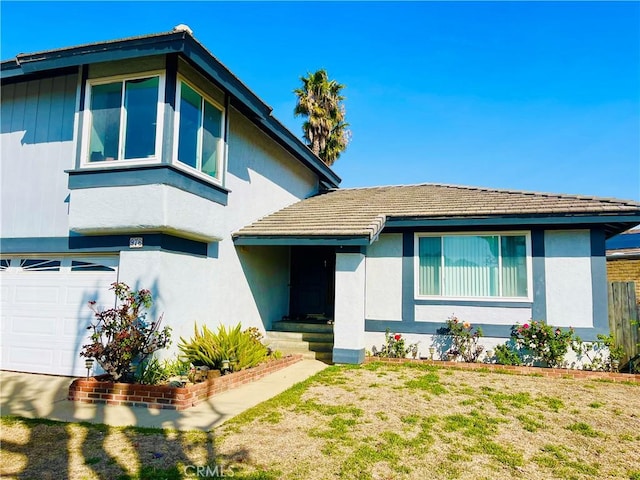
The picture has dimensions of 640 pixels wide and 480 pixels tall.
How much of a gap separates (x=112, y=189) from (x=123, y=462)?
5254 millimetres

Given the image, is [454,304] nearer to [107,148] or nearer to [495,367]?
[495,367]

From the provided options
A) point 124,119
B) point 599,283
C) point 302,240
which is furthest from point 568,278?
point 124,119

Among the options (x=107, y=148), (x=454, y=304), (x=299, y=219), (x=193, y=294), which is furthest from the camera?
(x=299, y=219)

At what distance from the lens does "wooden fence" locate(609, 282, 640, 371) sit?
909 centimetres

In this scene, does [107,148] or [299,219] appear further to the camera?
[299,219]

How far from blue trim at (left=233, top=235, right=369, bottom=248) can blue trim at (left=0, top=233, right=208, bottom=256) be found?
1.27m

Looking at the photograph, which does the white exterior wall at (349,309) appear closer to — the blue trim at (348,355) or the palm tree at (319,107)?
the blue trim at (348,355)

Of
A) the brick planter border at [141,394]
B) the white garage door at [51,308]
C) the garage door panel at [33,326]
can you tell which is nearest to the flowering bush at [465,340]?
the brick planter border at [141,394]

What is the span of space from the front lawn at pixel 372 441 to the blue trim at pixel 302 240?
10.8 ft

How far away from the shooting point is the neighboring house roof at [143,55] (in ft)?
24.6

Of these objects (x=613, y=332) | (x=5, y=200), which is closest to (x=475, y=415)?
(x=613, y=332)

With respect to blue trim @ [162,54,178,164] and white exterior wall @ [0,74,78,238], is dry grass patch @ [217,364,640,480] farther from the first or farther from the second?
white exterior wall @ [0,74,78,238]

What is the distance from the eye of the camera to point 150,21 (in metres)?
12.1

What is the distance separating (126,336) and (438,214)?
24.4 feet
